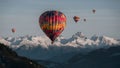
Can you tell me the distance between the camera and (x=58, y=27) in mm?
144750

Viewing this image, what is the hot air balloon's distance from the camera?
470 ft

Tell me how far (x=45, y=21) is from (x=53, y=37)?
20.7 feet

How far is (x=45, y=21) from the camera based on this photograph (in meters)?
143

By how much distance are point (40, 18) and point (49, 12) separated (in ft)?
12.0

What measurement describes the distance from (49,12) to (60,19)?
4.36m

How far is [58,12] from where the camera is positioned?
146 metres

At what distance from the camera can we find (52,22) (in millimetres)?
143500

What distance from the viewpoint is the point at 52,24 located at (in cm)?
14412

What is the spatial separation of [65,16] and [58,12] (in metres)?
3.57

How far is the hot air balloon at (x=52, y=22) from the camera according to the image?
5640 inches

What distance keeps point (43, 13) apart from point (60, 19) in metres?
6.19

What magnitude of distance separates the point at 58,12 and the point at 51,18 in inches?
166

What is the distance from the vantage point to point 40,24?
147375 millimetres

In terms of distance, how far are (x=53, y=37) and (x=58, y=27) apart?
3.84 m
